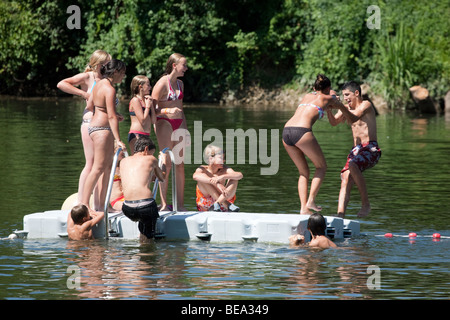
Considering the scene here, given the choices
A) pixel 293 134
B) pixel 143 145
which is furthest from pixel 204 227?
pixel 293 134

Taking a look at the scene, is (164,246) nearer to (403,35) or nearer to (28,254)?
(28,254)

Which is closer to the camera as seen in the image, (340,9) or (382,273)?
(382,273)

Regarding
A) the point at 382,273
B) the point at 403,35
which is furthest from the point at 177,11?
the point at 382,273

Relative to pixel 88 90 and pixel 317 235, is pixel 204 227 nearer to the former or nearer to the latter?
pixel 317 235

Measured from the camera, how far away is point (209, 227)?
35.0 feet

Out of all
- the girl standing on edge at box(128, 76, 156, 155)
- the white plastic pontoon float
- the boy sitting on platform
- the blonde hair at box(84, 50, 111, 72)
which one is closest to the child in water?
the white plastic pontoon float

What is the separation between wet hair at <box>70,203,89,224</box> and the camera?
1059cm

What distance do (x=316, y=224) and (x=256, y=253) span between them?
29.4 inches

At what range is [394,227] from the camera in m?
11.5

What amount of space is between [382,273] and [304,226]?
1.52 metres

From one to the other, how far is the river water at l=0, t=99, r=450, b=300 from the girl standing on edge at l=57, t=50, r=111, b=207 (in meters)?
0.84

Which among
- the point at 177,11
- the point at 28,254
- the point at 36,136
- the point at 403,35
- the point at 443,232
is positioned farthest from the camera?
the point at 177,11

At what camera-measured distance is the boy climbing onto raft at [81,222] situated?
10.6 metres

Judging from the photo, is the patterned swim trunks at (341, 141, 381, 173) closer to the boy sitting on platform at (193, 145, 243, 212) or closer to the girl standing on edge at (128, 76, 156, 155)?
the boy sitting on platform at (193, 145, 243, 212)
